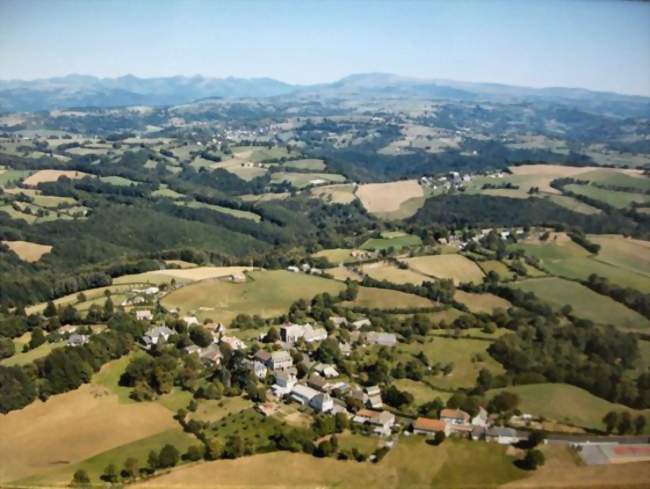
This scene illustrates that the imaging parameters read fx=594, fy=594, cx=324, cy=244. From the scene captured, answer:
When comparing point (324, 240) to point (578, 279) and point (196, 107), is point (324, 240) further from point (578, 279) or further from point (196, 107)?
point (196, 107)

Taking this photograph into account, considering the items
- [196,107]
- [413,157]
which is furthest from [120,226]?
[196,107]

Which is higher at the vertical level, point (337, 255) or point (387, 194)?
point (337, 255)

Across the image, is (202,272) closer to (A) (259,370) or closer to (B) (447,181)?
(A) (259,370)

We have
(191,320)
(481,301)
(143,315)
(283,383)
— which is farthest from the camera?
(143,315)

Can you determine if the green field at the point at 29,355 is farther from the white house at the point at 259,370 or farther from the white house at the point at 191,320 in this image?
the white house at the point at 259,370

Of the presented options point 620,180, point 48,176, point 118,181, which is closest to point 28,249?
point 48,176

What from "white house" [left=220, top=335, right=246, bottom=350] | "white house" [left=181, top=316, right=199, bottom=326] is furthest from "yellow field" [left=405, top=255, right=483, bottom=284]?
"white house" [left=181, top=316, right=199, bottom=326]
